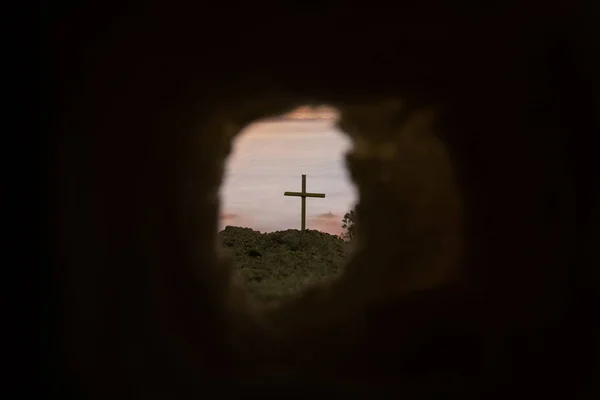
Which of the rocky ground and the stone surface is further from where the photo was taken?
the rocky ground

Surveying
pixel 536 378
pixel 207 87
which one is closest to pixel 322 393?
pixel 536 378

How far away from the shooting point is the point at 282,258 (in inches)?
101

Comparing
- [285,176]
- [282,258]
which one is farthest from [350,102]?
[285,176]

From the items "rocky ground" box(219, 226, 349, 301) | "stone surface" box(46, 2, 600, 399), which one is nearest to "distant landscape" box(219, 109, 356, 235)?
"rocky ground" box(219, 226, 349, 301)

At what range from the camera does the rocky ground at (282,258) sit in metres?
1.69

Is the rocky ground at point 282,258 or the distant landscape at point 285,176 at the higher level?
the distant landscape at point 285,176

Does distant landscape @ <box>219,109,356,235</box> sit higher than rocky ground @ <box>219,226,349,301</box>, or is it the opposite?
distant landscape @ <box>219,109,356,235</box>

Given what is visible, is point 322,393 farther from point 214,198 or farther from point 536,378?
point 214,198

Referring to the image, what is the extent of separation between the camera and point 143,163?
1.12 metres

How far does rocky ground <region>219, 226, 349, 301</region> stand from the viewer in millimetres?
1687

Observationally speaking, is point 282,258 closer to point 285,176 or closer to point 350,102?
point 350,102

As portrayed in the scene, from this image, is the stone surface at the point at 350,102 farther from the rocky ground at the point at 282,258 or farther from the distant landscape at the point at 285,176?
the distant landscape at the point at 285,176

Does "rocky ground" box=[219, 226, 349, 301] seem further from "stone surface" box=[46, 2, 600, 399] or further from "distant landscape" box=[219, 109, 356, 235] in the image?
"distant landscape" box=[219, 109, 356, 235]

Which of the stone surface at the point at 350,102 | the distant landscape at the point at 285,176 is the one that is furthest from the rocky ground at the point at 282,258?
the distant landscape at the point at 285,176
